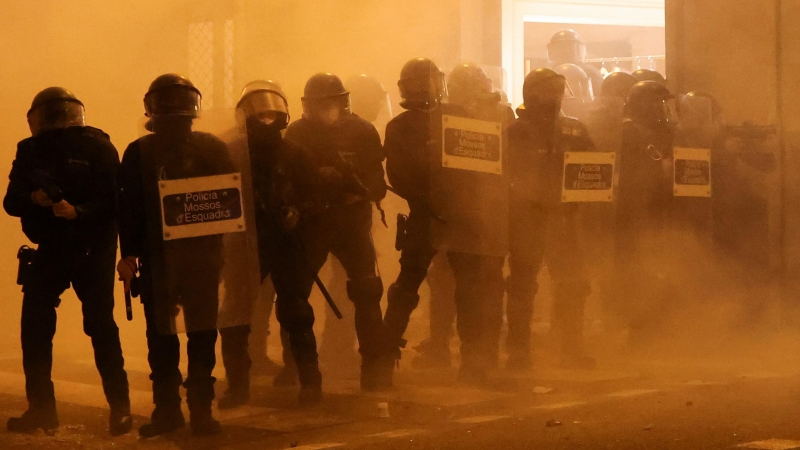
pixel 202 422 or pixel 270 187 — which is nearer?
pixel 202 422

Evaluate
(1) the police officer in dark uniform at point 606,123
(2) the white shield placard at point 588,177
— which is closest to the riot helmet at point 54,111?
(2) the white shield placard at point 588,177

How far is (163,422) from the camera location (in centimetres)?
486

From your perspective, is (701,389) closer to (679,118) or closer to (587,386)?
(587,386)

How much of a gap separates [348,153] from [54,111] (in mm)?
A: 1461

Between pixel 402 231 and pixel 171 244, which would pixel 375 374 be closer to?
pixel 402 231

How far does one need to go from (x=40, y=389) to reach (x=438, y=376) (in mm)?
2197

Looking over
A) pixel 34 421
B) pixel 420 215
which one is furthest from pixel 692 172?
pixel 34 421

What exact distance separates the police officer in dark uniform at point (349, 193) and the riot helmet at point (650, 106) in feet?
6.38

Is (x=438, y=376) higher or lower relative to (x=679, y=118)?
lower

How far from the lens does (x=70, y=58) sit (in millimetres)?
7891

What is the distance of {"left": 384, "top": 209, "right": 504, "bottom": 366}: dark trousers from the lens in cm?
590

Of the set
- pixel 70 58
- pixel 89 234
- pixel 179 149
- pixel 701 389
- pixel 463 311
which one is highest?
pixel 70 58

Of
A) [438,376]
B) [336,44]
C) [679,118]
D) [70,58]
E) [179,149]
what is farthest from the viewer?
[336,44]

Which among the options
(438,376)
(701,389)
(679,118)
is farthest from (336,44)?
(701,389)
